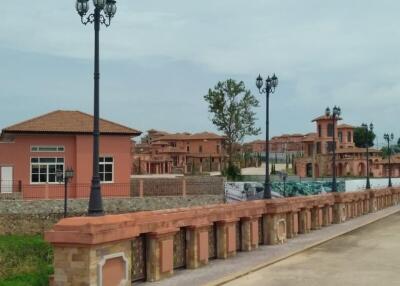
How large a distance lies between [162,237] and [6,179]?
31.0m

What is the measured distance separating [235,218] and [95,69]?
6.52 m

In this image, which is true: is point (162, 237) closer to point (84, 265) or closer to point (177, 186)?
point (84, 265)

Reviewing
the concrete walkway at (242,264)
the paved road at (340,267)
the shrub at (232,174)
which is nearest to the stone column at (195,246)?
the concrete walkway at (242,264)

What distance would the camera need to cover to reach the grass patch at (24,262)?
61.5 ft

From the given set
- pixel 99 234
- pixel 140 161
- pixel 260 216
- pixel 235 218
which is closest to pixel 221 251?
pixel 235 218

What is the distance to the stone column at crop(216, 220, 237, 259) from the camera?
15.3 m

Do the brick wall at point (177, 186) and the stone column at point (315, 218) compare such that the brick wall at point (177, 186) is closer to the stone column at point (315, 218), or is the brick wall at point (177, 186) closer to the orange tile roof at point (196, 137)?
the stone column at point (315, 218)

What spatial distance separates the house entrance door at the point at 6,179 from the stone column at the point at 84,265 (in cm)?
3188

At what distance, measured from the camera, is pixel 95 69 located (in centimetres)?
1131

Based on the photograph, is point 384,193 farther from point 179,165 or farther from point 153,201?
point 179,165

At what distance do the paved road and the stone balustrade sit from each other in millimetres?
1612

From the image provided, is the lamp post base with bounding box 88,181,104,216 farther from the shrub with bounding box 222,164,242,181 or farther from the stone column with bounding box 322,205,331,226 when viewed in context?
the shrub with bounding box 222,164,242,181

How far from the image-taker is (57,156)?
4159 centimetres

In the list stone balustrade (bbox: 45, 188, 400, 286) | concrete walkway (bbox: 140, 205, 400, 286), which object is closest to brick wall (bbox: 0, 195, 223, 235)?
stone balustrade (bbox: 45, 188, 400, 286)
